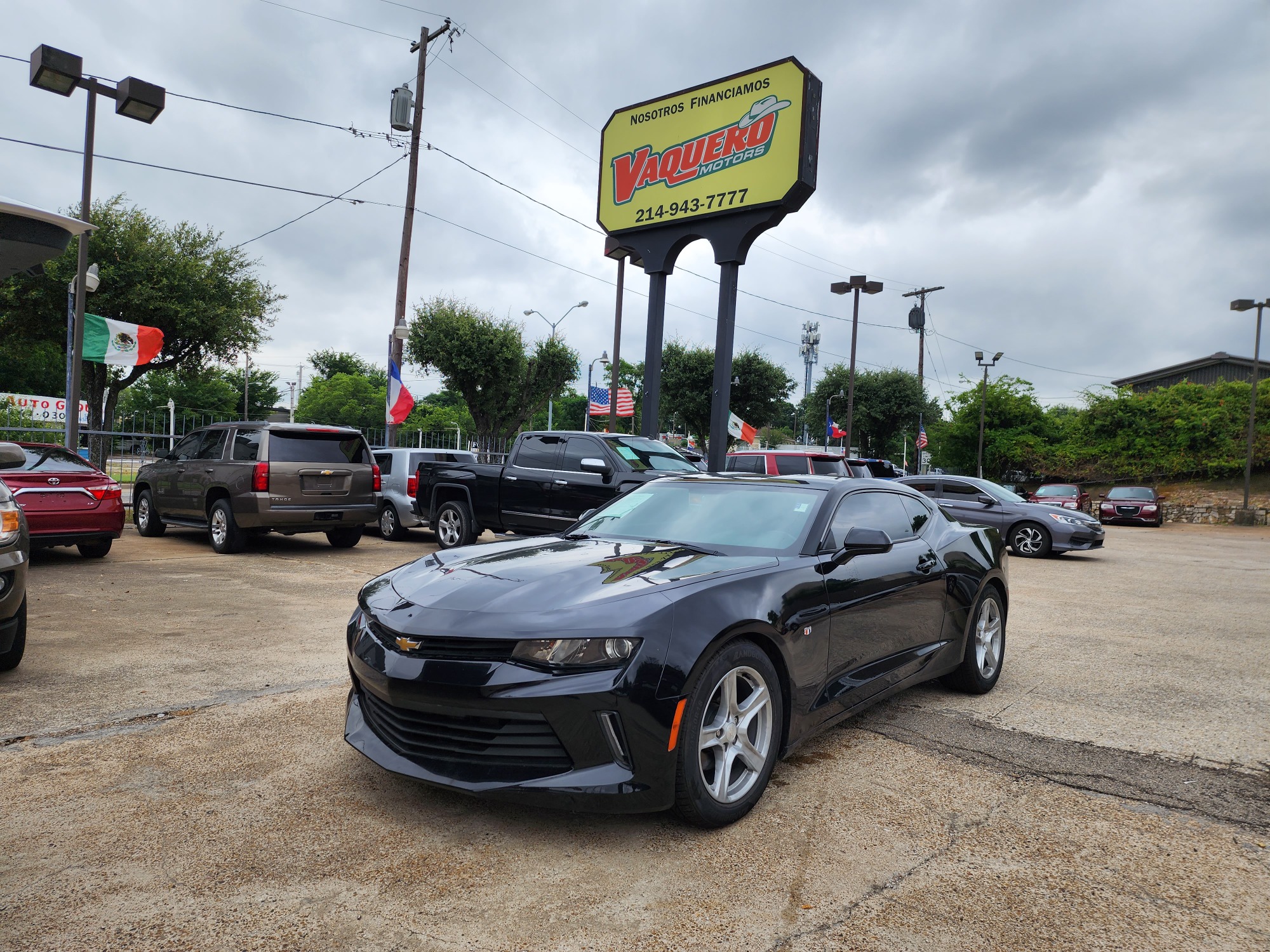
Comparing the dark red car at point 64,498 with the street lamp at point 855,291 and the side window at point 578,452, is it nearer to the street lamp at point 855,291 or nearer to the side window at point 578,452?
the side window at point 578,452

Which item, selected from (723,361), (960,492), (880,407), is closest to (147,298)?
(723,361)

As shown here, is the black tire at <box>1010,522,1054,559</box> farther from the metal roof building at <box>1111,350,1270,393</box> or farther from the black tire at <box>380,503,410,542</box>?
the metal roof building at <box>1111,350,1270,393</box>

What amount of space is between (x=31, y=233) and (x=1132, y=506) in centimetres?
3219

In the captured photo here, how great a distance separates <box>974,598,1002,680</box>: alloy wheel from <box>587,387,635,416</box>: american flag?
22857 millimetres

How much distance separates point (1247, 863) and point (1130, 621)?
19.2ft

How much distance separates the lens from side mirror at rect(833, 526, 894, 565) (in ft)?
12.9

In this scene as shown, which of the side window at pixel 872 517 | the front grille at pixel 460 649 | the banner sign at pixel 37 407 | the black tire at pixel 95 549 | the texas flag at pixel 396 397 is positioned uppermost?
the texas flag at pixel 396 397

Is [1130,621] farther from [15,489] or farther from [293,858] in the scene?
[15,489]

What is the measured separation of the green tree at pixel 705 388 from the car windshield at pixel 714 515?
42.6 m

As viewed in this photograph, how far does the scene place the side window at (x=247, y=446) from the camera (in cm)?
1071

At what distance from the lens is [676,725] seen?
2.86 meters

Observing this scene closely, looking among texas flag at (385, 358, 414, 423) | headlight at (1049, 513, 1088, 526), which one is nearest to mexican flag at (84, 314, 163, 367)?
texas flag at (385, 358, 414, 423)

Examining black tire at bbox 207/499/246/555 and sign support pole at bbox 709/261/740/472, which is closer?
black tire at bbox 207/499/246/555

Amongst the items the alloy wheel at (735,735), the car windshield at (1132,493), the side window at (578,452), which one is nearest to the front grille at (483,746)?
the alloy wheel at (735,735)
